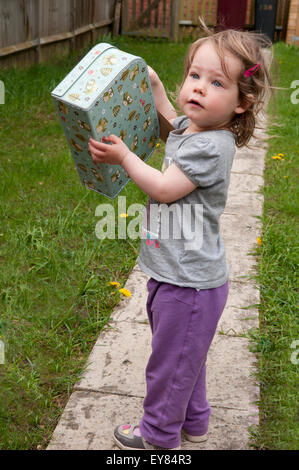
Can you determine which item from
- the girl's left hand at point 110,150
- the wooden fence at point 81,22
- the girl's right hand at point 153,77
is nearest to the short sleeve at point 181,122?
the girl's right hand at point 153,77

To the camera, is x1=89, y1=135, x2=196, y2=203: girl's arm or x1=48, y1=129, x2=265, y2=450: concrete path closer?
x1=89, y1=135, x2=196, y2=203: girl's arm

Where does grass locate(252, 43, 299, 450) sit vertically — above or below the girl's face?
below

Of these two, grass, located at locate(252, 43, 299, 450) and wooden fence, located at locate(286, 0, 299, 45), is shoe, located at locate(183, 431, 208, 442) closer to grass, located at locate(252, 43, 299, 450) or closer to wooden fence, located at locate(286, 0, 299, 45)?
grass, located at locate(252, 43, 299, 450)

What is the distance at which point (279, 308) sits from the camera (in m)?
2.86

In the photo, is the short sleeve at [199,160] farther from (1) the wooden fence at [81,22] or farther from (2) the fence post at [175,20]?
(2) the fence post at [175,20]

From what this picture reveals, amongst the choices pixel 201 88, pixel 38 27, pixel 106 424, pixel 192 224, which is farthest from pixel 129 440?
pixel 38 27

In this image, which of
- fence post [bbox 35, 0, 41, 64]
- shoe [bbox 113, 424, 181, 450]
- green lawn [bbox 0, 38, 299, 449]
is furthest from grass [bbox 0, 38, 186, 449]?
fence post [bbox 35, 0, 41, 64]

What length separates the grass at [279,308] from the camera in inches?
85.7

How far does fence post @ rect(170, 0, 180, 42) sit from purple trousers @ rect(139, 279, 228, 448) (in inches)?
391

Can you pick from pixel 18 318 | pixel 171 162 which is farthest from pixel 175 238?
pixel 18 318

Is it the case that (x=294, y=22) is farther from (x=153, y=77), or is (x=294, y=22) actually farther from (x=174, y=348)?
(x=174, y=348)

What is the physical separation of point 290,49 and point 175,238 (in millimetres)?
8955

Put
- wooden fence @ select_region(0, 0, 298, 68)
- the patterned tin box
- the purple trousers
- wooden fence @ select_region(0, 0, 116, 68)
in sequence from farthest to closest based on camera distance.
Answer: wooden fence @ select_region(0, 0, 298, 68)
wooden fence @ select_region(0, 0, 116, 68)
the purple trousers
the patterned tin box

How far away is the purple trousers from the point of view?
5.75 feet
